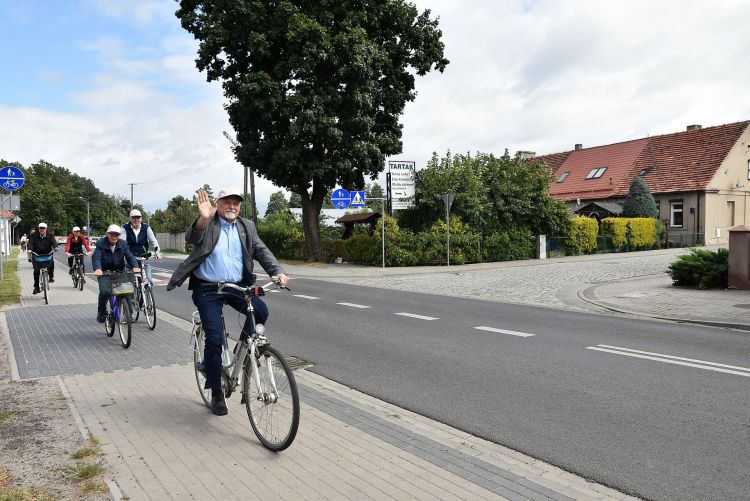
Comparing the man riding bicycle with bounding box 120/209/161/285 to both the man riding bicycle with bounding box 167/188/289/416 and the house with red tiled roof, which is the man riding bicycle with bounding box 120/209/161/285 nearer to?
the man riding bicycle with bounding box 167/188/289/416

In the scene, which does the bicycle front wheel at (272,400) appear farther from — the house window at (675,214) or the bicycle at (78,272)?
the house window at (675,214)

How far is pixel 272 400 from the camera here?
4023mm

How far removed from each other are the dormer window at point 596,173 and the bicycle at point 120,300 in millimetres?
42803

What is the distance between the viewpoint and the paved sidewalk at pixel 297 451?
3402mm

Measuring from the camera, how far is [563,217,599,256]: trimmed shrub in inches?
1168

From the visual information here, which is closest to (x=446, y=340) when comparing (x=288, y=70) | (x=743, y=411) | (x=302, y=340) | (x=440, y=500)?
(x=302, y=340)

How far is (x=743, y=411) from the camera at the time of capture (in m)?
4.85

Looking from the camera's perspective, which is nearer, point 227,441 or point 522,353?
point 227,441

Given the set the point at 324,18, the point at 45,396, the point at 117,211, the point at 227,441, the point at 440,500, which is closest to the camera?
the point at 440,500

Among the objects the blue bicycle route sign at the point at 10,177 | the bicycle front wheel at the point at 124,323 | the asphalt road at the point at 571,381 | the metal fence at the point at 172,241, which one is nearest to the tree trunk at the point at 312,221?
the blue bicycle route sign at the point at 10,177

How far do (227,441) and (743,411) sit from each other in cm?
422

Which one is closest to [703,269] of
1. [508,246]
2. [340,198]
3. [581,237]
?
[508,246]

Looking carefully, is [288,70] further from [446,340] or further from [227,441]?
[227,441]

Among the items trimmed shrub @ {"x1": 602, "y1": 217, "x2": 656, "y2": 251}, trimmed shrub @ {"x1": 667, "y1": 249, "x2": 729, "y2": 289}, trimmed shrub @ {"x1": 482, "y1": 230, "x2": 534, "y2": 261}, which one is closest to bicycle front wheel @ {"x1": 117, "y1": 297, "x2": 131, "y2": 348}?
trimmed shrub @ {"x1": 667, "y1": 249, "x2": 729, "y2": 289}
